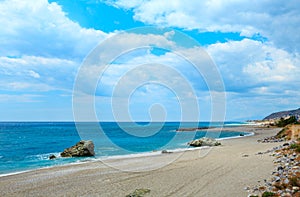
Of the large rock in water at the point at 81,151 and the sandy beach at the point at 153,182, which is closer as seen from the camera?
the sandy beach at the point at 153,182

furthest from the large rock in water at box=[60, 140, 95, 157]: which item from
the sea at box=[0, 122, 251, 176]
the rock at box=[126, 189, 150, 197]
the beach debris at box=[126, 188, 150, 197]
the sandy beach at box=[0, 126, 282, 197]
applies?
the rock at box=[126, 189, 150, 197]

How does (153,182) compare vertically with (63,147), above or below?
below

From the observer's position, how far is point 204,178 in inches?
709

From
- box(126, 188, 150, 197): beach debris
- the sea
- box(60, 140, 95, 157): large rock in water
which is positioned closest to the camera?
box(126, 188, 150, 197): beach debris

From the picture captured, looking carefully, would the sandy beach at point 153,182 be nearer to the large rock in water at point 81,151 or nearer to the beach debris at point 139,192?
the beach debris at point 139,192

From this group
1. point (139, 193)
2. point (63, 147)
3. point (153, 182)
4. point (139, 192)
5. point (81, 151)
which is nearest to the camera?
point (139, 193)

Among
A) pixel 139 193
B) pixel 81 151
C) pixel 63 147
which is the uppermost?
pixel 81 151

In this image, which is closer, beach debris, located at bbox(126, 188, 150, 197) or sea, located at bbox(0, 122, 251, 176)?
beach debris, located at bbox(126, 188, 150, 197)

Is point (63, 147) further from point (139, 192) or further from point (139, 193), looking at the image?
point (139, 193)

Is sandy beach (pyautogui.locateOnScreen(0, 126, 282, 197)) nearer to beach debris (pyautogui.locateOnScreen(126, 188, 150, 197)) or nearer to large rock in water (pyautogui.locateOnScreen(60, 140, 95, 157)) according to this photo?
beach debris (pyautogui.locateOnScreen(126, 188, 150, 197))

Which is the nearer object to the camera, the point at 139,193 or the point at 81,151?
the point at 139,193

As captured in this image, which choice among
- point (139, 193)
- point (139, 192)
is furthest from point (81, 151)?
point (139, 193)

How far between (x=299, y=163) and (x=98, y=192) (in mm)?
11739

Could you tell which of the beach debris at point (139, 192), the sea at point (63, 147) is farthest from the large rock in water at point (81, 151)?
the beach debris at point (139, 192)
